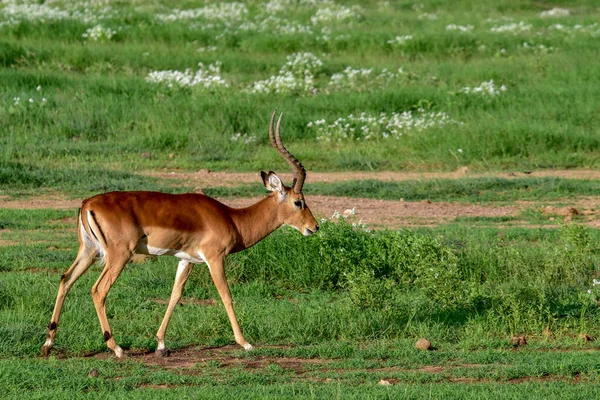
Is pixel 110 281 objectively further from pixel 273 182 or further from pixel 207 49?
pixel 207 49

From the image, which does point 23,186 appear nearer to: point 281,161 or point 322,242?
point 281,161

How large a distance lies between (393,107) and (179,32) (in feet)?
21.4

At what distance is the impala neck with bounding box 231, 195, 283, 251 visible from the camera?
725 centimetres

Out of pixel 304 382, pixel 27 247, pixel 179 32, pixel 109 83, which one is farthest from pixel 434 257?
pixel 179 32

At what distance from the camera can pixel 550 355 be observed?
6.79 m

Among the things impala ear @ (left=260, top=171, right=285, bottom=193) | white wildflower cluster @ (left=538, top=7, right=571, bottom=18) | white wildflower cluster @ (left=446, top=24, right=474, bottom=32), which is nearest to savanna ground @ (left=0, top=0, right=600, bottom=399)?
white wildflower cluster @ (left=446, top=24, right=474, bottom=32)

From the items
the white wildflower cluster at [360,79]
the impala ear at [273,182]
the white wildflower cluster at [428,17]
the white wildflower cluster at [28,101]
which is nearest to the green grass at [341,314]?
the impala ear at [273,182]

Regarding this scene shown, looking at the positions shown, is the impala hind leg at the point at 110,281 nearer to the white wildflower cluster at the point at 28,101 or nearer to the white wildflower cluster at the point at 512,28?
the white wildflower cluster at the point at 28,101

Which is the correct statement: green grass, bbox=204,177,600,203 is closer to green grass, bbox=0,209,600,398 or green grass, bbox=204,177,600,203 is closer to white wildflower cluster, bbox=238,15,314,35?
green grass, bbox=0,209,600,398

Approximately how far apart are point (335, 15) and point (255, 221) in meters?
18.3

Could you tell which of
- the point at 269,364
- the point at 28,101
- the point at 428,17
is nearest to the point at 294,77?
the point at 28,101

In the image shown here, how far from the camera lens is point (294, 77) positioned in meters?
17.6

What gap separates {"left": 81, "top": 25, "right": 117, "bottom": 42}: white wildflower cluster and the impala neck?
13806 millimetres

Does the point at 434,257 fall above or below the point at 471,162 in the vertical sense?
above
